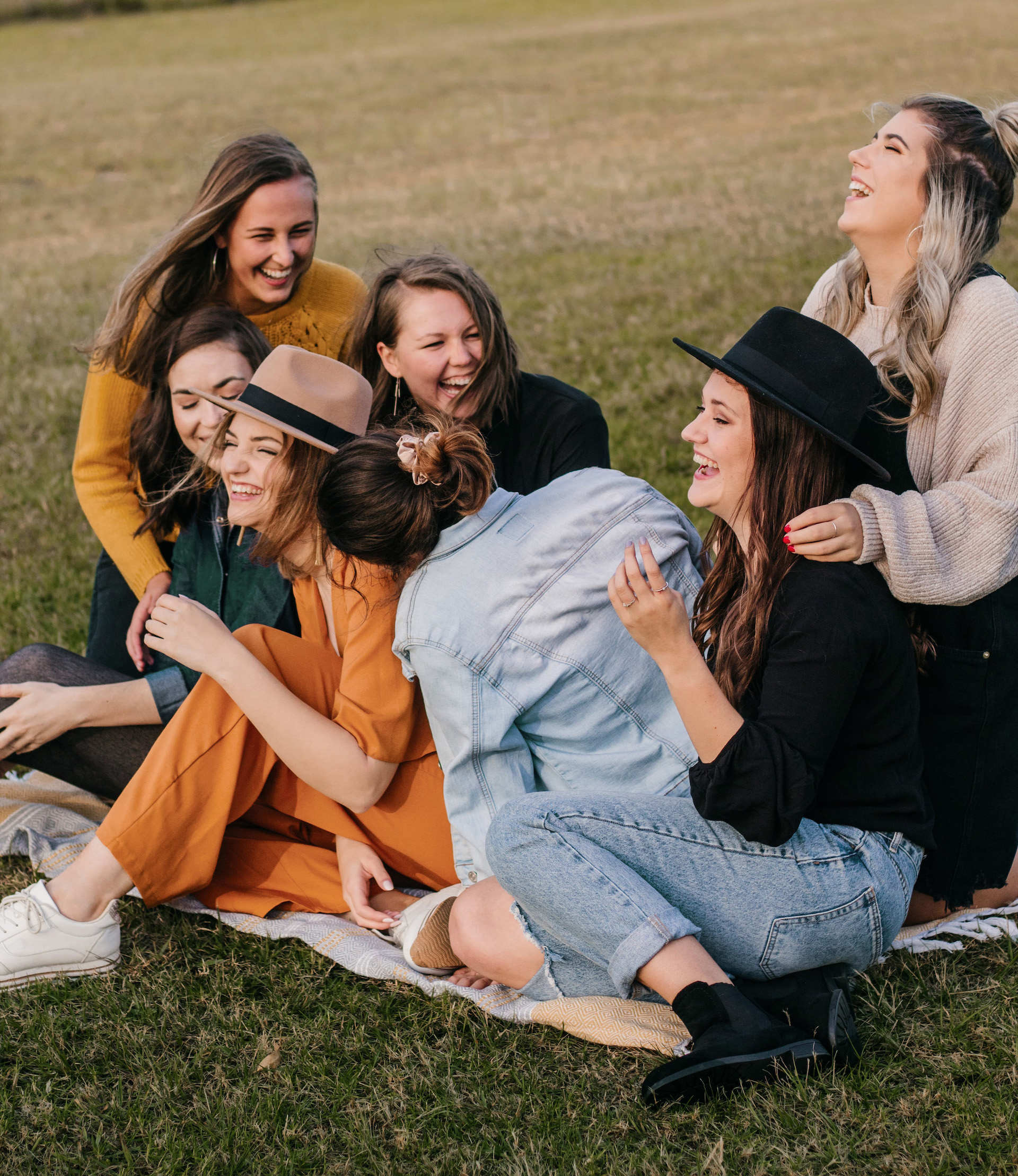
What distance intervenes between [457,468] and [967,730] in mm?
1471

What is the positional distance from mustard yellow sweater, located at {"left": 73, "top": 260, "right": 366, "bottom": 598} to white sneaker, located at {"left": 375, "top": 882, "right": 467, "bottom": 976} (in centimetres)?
190

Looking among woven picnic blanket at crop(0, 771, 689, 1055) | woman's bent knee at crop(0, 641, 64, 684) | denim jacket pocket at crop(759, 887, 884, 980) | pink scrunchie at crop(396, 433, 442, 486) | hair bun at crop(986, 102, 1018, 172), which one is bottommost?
woven picnic blanket at crop(0, 771, 689, 1055)

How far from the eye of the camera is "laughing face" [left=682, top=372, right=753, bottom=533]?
3016mm

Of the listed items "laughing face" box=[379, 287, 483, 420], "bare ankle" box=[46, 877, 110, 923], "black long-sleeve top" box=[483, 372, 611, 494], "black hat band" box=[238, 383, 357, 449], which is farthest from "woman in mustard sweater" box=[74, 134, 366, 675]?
"bare ankle" box=[46, 877, 110, 923]

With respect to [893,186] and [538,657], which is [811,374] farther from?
[893,186]

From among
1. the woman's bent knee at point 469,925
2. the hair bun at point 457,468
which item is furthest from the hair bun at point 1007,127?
the woman's bent knee at point 469,925

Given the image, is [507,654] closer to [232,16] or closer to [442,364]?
[442,364]

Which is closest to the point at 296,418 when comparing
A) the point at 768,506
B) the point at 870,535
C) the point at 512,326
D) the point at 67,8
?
the point at 768,506

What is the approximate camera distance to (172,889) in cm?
360

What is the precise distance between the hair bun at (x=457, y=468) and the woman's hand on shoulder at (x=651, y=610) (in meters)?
0.53

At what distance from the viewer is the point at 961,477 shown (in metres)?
3.42

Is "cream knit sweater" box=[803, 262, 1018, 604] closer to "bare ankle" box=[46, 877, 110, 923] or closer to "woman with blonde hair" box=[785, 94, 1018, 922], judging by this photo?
"woman with blonde hair" box=[785, 94, 1018, 922]

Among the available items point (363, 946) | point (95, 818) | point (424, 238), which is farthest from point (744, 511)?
point (424, 238)

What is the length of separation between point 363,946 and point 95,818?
1373mm
